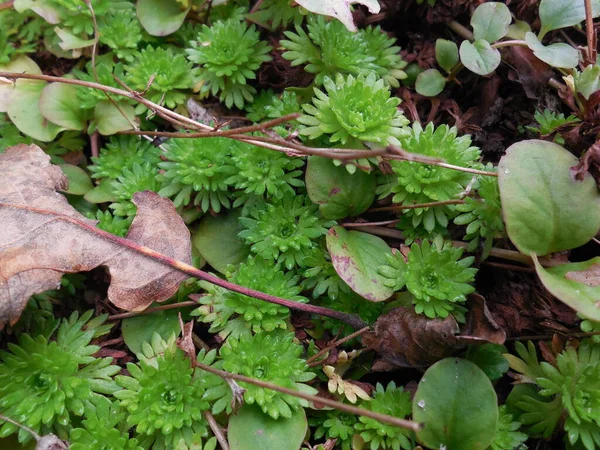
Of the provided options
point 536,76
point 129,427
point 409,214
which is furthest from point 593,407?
point 129,427

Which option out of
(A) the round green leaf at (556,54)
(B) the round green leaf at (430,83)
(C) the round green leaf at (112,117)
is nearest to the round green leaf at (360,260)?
(B) the round green leaf at (430,83)

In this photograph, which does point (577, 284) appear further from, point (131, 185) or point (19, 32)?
point (19, 32)

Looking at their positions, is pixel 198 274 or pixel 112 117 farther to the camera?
pixel 112 117

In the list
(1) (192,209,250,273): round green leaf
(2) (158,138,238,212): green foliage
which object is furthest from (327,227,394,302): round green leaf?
(2) (158,138,238,212): green foliage

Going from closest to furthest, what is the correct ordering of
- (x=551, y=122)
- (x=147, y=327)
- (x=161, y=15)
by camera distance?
(x=147, y=327) → (x=551, y=122) → (x=161, y=15)

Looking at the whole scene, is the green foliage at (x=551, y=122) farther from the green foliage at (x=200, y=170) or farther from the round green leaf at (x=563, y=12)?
the green foliage at (x=200, y=170)

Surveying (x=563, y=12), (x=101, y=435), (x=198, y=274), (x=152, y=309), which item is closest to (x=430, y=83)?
(x=563, y=12)
